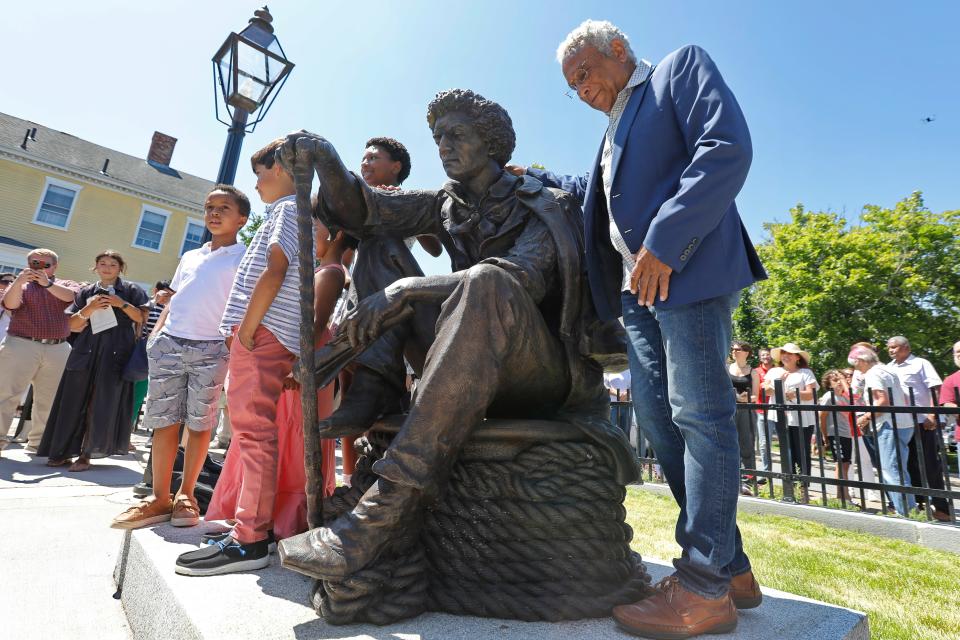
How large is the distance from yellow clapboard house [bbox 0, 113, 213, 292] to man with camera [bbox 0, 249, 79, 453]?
17.8 m

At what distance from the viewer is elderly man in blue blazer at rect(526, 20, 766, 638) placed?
1.54 m

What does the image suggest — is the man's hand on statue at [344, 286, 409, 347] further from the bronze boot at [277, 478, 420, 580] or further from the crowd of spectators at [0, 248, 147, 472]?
the crowd of spectators at [0, 248, 147, 472]

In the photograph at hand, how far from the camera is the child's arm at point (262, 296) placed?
7.46 ft

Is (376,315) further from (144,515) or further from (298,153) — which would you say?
(144,515)

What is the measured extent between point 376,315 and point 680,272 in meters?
1.00

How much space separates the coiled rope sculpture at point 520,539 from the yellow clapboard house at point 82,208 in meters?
24.2

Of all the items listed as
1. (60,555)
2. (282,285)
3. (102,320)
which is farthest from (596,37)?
(102,320)

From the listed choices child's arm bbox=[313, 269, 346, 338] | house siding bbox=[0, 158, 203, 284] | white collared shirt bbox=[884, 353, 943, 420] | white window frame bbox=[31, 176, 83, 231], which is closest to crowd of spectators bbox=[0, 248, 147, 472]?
child's arm bbox=[313, 269, 346, 338]

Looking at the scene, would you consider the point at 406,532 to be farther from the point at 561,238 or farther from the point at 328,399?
the point at 328,399

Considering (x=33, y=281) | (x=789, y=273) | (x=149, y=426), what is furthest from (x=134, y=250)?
(x=789, y=273)

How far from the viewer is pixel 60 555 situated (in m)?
2.71

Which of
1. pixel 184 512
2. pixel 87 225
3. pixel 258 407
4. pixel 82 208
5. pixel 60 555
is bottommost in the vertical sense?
pixel 60 555

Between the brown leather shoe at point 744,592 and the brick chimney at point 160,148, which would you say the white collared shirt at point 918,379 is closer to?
the brown leather shoe at point 744,592

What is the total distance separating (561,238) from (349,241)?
109cm
